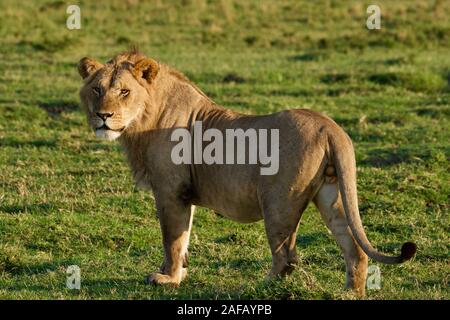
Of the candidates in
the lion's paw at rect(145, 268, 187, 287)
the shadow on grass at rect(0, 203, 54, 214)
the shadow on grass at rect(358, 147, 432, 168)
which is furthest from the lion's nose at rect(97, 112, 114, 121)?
the shadow on grass at rect(358, 147, 432, 168)

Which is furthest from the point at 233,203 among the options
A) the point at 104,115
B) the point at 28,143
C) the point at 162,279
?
the point at 28,143

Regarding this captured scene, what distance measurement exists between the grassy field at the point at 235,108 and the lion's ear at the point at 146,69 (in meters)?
1.33

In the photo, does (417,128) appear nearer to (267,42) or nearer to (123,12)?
(267,42)

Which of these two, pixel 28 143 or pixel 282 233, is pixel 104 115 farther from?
pixel 28 143

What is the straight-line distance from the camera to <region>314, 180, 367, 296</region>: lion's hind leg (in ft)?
19.4

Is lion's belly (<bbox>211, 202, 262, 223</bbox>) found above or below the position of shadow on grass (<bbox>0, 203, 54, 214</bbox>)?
above

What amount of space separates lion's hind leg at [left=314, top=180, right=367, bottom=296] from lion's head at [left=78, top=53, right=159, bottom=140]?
1.29m

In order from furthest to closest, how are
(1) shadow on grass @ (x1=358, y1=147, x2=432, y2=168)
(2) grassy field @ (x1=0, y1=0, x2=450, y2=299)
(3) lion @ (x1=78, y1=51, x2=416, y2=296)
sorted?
(1) shadow on grass @ (x1=358, y1=147, x2=432, y2=168), (2) grassy field @ (x1=0, y1=0, x2=450, y2=299), (3) lion @ (x1=78, y1=51, x2=416, y2=296)

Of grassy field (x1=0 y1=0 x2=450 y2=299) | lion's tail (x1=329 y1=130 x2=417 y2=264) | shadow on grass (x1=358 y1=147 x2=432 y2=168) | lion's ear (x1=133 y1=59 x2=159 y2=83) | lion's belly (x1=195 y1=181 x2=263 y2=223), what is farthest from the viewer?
shadow on grass (x1=358 y1=147 x2=432 y2=168)

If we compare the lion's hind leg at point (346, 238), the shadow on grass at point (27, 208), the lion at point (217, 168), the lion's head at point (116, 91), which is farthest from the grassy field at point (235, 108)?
the lion's head at point (116, 91)

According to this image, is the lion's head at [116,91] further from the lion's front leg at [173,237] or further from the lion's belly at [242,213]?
the lion's belly at [242,213]

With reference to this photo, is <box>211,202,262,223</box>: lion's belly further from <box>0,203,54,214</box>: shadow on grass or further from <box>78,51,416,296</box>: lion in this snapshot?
<box>0,203,54,214</box>: shadow on grass

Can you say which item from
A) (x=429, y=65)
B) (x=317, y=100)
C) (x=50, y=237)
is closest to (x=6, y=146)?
(x=50, y=237)

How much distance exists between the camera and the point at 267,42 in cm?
1809
